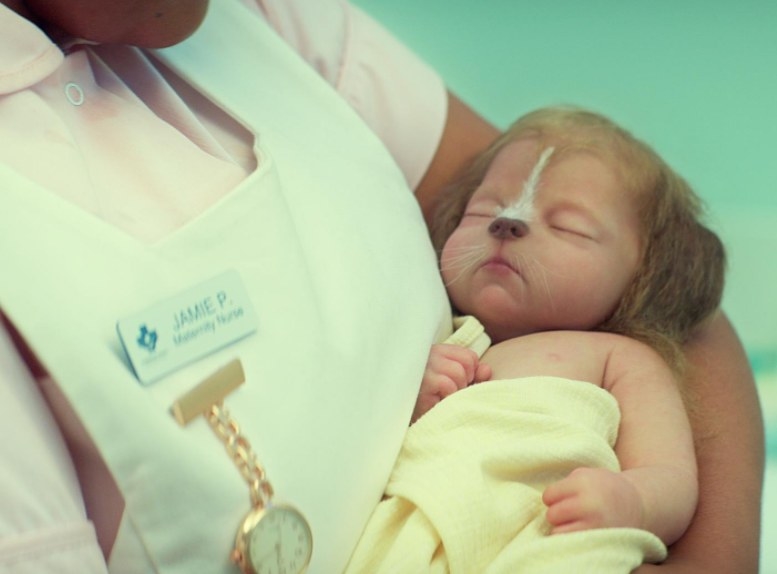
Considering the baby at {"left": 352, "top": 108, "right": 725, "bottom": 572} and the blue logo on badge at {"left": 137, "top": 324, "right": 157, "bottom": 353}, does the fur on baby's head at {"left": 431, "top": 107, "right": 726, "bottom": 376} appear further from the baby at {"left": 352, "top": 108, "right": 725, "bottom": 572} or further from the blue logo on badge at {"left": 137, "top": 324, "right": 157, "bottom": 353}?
the blue logo on badge at {"left": 137, "top": 324, "right": 157, "bottom": 353}

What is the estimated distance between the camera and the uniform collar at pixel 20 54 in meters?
0.64

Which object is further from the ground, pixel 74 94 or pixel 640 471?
pixel 74 94

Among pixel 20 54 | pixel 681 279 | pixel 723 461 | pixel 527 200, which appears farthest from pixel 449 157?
pixel 20 54

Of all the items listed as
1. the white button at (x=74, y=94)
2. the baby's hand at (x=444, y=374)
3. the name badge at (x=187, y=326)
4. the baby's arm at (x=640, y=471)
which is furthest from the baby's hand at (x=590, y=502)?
the white button at (x=74, y=94)

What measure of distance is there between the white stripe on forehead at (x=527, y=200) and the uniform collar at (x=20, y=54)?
0.45 meters

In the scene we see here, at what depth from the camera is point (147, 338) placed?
58cm

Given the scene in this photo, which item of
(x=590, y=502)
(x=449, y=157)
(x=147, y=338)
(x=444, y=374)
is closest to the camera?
(x=147, y=338)

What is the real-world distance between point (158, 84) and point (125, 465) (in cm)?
35

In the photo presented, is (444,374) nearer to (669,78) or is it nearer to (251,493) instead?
(251,493)

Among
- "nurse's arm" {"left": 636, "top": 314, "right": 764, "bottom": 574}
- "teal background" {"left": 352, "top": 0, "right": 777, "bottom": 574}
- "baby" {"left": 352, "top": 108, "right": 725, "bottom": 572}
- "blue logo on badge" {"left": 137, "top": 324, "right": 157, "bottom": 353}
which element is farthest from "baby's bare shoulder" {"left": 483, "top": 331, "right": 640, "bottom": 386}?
"teal background" {"left": 352, "top": 0, "right": 777, "bottom": 574}

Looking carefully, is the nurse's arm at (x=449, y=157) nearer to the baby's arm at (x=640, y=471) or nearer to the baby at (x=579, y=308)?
the baby at (x=579, y=308)

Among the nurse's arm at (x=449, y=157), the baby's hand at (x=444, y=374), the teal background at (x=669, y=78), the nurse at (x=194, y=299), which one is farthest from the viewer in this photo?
the teal background at (x=669, y=78)

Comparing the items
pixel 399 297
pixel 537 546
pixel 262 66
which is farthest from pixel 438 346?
pixel 262 66

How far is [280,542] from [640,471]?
0.31 m
